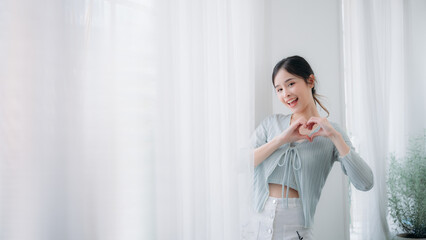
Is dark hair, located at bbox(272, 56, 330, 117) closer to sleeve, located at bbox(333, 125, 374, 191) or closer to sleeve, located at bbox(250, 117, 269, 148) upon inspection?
sleeve, located at bbox(250, 117, 269, 148)

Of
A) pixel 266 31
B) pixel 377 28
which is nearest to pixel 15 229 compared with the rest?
pixel 266 31

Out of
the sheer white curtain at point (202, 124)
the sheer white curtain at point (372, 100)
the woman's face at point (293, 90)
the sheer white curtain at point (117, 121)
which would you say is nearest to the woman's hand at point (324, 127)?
the woman's face at point (293, 90)

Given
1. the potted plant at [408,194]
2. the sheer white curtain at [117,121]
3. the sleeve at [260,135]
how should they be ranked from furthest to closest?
1. the potted plant at [408,194]
2. the sleeve at [260,135]
3. the sheer white curtain at [117,121]

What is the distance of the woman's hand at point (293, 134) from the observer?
1178 millimetres

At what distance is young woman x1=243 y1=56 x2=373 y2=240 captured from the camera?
1187mm

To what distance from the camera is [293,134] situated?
1204mm

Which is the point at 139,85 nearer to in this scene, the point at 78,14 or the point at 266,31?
the point at 78,14

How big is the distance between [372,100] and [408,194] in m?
0.59

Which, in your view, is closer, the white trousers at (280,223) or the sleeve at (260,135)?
the white trousers at (280,223)

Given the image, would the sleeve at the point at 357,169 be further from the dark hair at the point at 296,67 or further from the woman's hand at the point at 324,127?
the dark hair at the point at 296,67

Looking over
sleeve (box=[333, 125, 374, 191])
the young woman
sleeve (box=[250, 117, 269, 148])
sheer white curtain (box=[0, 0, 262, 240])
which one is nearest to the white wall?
sleeve (box=[250, 117, 269, 148])

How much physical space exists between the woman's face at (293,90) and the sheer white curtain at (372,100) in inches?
33.2

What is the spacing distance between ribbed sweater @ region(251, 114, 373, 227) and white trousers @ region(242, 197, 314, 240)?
0.08ft

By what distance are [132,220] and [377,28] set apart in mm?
1970
